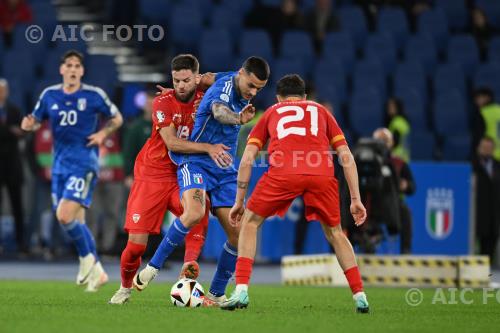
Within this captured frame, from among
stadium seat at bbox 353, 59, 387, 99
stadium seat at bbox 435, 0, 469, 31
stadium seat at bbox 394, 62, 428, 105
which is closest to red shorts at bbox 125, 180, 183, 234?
stadium seat at bbox 353, 59, 387, 99

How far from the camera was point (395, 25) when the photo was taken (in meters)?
22.4

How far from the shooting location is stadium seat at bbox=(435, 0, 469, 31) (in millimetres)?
23391

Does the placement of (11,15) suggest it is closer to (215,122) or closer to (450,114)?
(450,114)

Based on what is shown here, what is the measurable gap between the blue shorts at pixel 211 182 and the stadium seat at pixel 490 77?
38.9 feet

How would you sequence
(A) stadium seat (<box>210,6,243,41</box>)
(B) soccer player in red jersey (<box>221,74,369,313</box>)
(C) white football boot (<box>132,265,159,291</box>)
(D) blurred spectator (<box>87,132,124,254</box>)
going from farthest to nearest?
(A) stadium seat (<box>210,6,243,41</box>)
(D) blurred spectator (<box>87,132,124,254</box>)
(C) white football boot (<box>132,265,159,291</box>)
(B) soccer player in red jersey (<box>221,74,369,313</box>)

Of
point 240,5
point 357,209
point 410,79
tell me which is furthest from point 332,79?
point 357,209

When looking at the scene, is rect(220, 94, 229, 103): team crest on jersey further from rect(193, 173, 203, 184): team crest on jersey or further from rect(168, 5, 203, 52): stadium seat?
rect(168, 5, 203, 52): stadium seat

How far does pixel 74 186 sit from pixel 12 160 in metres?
5.96

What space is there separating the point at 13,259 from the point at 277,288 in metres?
6.23

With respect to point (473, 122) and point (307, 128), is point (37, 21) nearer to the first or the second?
point (473, 122)

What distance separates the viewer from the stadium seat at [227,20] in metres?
21.8

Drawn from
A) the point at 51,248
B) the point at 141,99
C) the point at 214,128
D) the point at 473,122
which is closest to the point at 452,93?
the point at 473,122

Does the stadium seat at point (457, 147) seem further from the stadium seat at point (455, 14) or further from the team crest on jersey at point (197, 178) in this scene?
the team crest on jersey at point (197, 178)

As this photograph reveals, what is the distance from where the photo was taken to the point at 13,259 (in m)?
19.0
